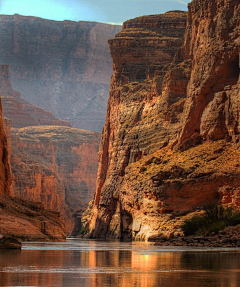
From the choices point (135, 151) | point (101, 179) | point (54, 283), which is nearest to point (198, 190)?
point (135, 151)

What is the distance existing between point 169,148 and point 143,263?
2809 inches

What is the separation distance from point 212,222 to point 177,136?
107 feet

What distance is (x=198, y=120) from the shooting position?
98062 mm

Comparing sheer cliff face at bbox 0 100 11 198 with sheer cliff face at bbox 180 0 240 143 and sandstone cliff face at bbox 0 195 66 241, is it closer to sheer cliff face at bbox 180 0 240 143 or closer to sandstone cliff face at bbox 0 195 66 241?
sandstone cliff face at bbox 0 195 66 241

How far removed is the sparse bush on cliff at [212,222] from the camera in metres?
66.6

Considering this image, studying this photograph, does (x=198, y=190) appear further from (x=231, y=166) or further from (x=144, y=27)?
(x=144, y=27)

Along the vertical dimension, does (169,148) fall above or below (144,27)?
below

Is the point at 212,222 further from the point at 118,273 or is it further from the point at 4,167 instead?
the point at 118,273

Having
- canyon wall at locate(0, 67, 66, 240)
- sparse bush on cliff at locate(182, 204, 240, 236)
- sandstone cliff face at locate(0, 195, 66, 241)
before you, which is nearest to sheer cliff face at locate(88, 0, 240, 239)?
sparse bush on cliff at locate(182, 204, 240, 236)

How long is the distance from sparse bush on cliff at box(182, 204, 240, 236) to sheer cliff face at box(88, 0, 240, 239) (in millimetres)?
7050

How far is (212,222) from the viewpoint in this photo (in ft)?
233

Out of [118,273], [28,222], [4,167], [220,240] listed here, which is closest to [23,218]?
[28,222]

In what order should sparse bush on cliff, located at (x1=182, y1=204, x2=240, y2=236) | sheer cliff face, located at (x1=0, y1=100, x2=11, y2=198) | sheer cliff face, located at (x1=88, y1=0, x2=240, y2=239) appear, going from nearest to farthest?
sparse bush on cliff, located at (x1=182, y1=204, x2=240, y2=236), sheer cliff face, located at (x1=0, y1=100, x2=11, y2=198), sheer cliff face, located at (x1=88, y1=0, x2=240, y2=239)

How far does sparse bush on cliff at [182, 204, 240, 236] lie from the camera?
219 ft
